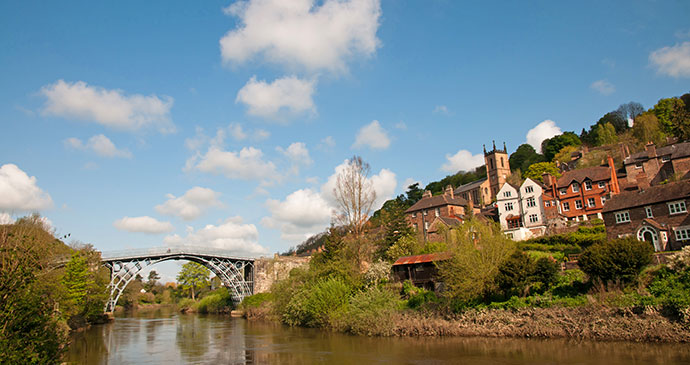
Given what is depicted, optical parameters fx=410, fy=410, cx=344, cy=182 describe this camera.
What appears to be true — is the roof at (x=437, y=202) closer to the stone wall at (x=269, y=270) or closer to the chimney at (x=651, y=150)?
the stone wall at (x=269, y=270)

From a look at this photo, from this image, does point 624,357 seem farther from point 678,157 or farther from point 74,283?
point 678,157

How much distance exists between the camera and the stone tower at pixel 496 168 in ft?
272

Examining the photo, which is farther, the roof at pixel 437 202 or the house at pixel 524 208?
the roof at pixel 437 202

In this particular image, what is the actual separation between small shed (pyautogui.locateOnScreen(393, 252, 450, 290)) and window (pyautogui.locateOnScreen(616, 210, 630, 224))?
15664 mm

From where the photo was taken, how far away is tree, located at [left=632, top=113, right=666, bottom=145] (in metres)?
67.6

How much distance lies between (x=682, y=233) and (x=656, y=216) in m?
2.09

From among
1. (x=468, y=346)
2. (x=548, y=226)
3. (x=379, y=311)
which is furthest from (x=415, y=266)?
(x=548, y=226)

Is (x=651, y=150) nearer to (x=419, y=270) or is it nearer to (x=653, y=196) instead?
(x=653, y=196)

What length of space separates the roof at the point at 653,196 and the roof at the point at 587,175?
1564 centimetres

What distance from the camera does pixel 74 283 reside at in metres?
34.5

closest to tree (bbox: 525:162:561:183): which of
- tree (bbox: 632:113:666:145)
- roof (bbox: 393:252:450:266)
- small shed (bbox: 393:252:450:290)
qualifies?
tree (bbox: 632:113:666:145)

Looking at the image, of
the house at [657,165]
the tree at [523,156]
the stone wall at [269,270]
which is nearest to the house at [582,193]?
the house at [657,165]

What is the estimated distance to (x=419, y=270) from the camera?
32.2 meters

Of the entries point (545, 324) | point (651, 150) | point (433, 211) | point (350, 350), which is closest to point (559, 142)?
point (651, 150)
